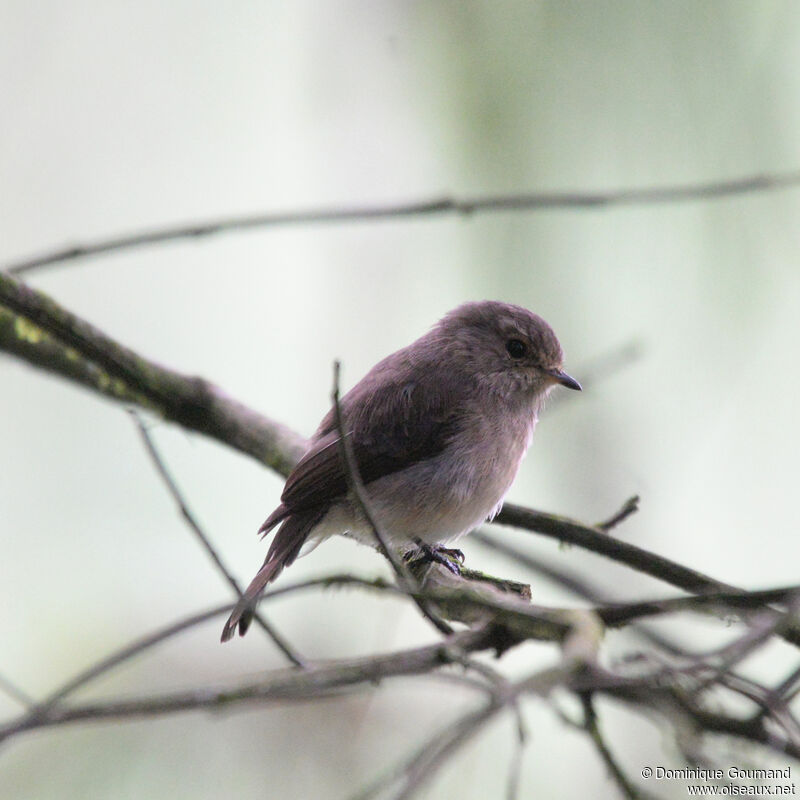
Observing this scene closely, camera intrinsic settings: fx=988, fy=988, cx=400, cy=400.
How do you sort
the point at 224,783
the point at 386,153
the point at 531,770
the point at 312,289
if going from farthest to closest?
the point at 312,289
the point at 386,153
the point at 531,770
the point at 224,783

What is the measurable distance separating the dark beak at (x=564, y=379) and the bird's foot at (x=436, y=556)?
87 centimetres

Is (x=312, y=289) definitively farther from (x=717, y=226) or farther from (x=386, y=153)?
(x=717, y=226)

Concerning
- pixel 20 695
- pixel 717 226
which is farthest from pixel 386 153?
pixel 20 695

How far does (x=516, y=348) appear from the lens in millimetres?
4523

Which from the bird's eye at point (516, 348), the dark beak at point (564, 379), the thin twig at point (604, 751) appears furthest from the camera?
the bird's eye at point (516, 348)

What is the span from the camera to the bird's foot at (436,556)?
3.72 m

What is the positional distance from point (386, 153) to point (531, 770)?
287 centimetres

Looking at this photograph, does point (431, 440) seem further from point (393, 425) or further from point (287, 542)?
point (287, 542)

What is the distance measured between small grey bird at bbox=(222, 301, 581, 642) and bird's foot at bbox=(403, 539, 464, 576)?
2 centimetres

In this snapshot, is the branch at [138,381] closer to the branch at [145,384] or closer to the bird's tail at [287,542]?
the branch at [145,384]

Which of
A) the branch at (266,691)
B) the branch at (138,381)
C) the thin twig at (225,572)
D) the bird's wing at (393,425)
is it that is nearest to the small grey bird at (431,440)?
the bird's wing at (393,425)

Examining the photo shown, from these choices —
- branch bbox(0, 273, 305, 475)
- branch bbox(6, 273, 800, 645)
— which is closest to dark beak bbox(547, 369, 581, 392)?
branch bbox(6, 273, 800, 645)

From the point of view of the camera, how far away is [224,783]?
3.36m

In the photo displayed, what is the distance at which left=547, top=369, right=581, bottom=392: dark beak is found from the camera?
169 inches
